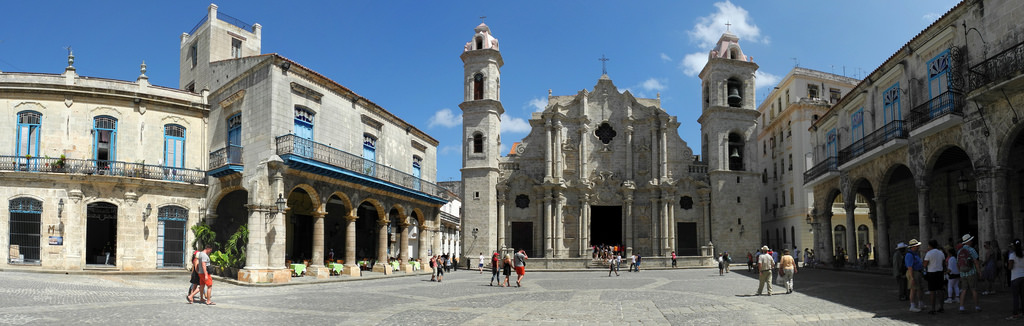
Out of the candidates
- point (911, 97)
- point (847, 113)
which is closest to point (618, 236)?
point (847, 113)

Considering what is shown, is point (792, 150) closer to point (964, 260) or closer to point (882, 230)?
point (882, 230)

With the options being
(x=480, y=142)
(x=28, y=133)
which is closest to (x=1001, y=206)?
(x=28, y=133)

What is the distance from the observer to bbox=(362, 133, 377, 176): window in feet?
93.1

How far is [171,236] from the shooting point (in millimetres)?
24328

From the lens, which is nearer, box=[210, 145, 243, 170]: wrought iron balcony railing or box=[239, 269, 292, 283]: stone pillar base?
box=[239, 269, 292, 283]: stone pillar base

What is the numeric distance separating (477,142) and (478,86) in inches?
142

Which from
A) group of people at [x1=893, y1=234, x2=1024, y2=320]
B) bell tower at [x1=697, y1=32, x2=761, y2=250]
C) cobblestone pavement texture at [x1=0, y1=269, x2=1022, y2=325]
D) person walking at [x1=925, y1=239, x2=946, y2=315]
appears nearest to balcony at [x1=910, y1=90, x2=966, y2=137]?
group of people at [x1=893, y1=234, x2=1024, y2=320]

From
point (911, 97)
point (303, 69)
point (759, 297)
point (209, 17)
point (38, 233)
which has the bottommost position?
point (759, 297)

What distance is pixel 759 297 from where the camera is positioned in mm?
16844

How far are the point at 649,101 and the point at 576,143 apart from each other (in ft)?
19.7

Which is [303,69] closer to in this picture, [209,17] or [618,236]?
[209,17]

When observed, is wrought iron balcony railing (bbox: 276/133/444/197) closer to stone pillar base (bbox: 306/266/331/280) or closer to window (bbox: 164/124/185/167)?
stone pillar base (bbox: 306/266/331/280)

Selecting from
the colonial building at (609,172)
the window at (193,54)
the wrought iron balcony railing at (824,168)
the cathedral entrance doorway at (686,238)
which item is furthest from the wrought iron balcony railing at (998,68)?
the cathedral entrance doorway at (686,238)

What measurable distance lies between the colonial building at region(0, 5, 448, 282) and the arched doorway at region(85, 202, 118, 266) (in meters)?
0.06
